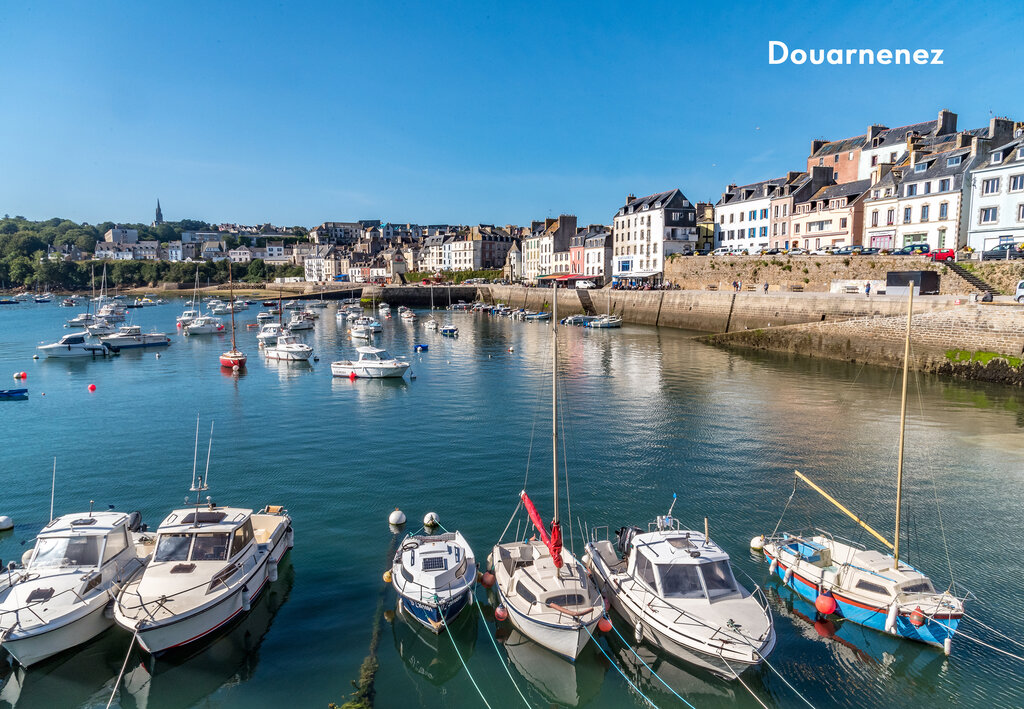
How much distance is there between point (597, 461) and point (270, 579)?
13.2 metres

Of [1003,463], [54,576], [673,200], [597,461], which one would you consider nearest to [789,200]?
[673,200]

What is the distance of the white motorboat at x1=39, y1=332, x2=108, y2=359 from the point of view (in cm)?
5522

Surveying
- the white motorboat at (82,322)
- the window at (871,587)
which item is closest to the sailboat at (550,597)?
the window at (871,587)

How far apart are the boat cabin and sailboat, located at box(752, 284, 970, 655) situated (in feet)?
9.06

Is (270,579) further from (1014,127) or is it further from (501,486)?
(1014,127)

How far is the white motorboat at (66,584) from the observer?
37.3ft

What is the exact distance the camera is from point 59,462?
79.2 ft

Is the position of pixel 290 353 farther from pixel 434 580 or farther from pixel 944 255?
pixel 944 255

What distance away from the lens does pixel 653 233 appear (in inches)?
3452

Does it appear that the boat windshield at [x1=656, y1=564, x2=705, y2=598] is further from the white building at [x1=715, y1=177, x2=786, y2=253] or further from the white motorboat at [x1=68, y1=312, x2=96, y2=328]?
the white motorboat at [x1=68, y1=312, x2=96, y2=328]

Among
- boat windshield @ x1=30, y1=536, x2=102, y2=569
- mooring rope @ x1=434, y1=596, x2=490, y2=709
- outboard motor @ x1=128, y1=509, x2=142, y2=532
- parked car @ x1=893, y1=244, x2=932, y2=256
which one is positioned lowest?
mooring rope @ x1=434, y1=596, x2=490, y2=709

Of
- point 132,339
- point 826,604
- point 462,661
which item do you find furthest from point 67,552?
point 132,339

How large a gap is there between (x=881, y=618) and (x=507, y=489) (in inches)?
451

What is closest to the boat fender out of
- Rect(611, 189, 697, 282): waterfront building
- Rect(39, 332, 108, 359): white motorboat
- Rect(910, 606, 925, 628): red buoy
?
Rect(910, 606, 925, 628): red buoy
